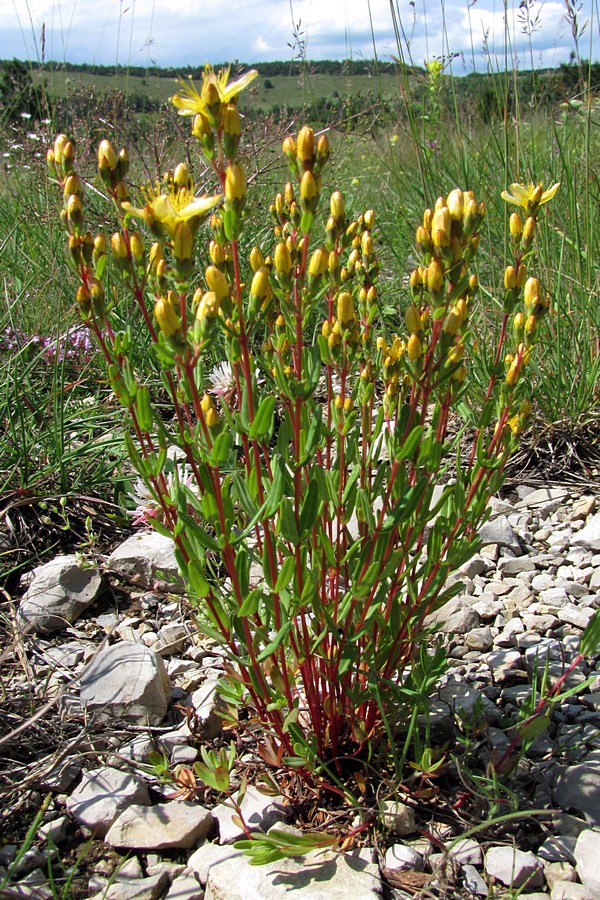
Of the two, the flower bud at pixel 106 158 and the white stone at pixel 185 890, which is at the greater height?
the flower bud at pixel 106 158

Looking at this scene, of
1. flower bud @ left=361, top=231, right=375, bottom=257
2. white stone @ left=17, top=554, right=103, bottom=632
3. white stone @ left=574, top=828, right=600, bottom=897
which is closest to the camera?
white stone @ left=574, top=828, right=600, bottom=897

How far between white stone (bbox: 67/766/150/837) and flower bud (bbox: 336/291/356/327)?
44.0 inches

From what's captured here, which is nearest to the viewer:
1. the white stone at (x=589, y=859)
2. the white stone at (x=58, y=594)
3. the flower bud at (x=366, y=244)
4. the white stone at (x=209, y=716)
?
the white stone at (x=589, y=859)

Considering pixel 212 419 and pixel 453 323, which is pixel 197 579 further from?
pixel 453 323

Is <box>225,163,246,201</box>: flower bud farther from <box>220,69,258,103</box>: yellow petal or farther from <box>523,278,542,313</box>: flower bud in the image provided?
<box>523,278,542,313</box>: flower bud

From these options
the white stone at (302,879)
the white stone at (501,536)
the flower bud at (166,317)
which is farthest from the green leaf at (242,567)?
Result: the white stone at (501,536)

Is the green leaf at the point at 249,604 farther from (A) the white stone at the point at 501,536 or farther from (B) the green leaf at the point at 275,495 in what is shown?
(A) the white stone at the point at 501,536

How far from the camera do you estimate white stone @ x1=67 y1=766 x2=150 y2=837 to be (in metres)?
1.57

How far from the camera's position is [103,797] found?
1.60 m

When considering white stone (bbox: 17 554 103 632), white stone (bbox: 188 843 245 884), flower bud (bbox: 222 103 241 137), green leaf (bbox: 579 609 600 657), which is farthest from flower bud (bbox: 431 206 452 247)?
white stone (bbox: 17 554 103 632)

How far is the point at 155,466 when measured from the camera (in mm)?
1356

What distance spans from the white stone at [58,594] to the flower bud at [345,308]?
1382 mm

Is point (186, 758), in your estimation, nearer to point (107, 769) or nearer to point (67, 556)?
point (107, 769)

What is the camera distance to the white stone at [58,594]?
2.20m
